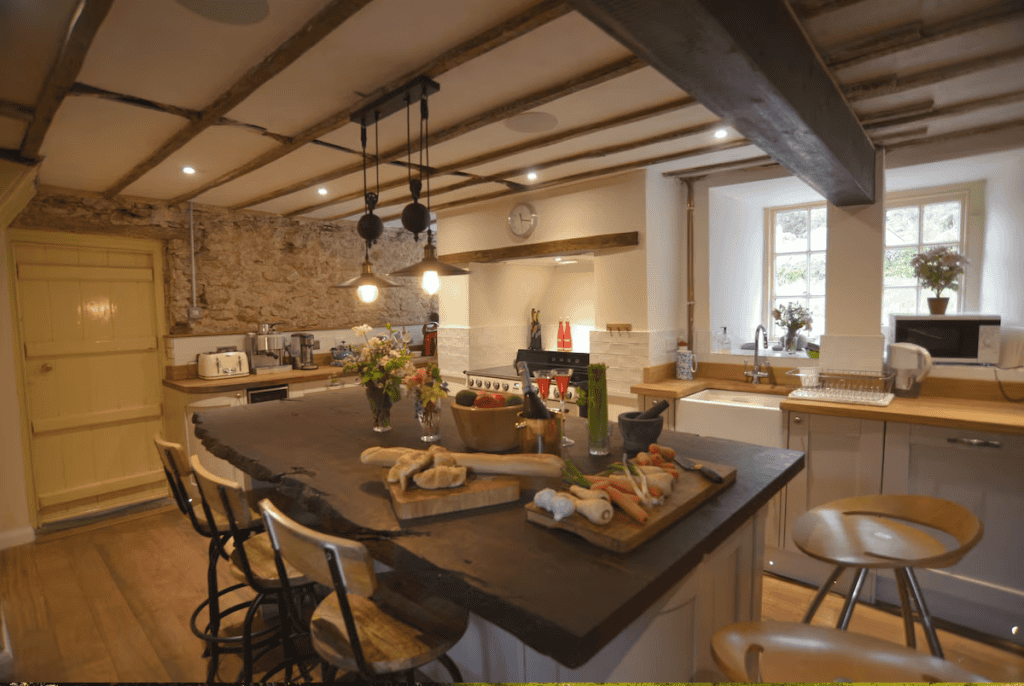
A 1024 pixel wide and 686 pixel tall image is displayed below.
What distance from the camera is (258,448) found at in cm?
211

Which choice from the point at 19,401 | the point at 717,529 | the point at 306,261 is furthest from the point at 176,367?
the point at 717,529

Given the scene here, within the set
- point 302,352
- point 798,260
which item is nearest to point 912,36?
point 798,260

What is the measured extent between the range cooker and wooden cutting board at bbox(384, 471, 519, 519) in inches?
103

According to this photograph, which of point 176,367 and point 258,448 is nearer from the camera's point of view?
point 258,448

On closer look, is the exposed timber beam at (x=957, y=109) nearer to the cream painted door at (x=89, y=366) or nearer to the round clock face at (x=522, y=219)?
the round clock face at (x=522, y=219)

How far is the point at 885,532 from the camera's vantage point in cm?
168

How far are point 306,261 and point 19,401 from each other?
244 cm

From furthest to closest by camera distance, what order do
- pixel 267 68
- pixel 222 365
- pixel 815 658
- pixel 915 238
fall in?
pixel 222 365, pixel 915 238, pixel 267 68, pixel 815 658

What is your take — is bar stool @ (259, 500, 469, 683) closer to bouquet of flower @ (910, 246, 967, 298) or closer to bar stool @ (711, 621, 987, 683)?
bar stool @ (711, 621, 987, 683)

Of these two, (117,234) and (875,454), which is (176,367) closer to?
(117,234)

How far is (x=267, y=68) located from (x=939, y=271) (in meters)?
3.84

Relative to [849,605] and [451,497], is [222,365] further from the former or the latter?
[849,605]

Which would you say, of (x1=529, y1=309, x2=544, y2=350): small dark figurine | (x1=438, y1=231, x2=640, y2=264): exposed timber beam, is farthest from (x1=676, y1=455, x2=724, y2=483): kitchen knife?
(x1=529, y1=309, x2=544, y2=350): small dark figurine

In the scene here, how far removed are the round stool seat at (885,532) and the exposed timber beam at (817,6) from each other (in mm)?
1579
